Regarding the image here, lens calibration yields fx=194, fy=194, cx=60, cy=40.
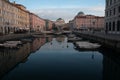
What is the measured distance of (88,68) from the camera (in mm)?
25359

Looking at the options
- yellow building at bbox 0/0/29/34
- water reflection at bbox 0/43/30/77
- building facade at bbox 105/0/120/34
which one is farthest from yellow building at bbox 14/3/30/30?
water reflection at bbox 0/43/30/77

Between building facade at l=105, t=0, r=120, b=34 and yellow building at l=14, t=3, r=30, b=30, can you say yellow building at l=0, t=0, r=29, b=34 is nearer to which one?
yellow building at l=14, t=3, r=30, b=30

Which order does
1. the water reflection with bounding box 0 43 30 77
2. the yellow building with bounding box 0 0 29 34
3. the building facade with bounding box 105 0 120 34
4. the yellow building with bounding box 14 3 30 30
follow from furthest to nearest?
the yellow building with bounding box 14 3 30 30 → the yellow building with bounding box 0 0 29 34 → the building facade with bounding box 105 0 120 34 → the water reflection with bounding box 0 43 30 77

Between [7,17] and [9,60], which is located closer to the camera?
[9,60]

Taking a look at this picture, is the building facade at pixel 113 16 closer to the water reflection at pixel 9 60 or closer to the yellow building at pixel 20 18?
the water reflection at pixel 9 60

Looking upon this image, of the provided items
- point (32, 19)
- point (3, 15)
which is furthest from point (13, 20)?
point (32, 19)

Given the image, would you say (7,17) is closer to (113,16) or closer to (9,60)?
(113,16)

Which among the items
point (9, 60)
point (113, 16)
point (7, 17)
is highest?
point (7, 17)

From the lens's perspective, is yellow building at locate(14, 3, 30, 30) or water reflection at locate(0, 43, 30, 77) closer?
water reflection at locate(0, 43, 30, 77)

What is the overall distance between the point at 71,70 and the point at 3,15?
191 feet

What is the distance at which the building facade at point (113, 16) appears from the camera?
57.4 meters

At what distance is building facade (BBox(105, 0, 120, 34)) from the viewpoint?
5741 centimetres

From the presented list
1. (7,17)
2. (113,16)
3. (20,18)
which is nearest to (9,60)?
(113,16)

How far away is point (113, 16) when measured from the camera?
61.3 metres
